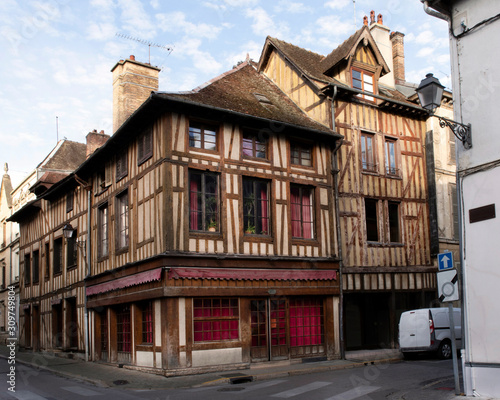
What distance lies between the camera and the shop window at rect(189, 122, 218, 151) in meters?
13.2

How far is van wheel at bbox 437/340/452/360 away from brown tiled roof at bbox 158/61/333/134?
252 inches

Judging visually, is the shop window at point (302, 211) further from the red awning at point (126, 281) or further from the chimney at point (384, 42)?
the chimney at point (384, 42)

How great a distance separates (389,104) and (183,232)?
8.38m

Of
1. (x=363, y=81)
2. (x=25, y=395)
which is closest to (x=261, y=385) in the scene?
(x=25, y=395)

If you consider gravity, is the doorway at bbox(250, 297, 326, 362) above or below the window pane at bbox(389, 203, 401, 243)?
below

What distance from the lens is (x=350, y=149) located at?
16.1 meters

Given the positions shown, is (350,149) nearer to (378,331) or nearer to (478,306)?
(378,331)

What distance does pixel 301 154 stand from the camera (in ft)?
49.8

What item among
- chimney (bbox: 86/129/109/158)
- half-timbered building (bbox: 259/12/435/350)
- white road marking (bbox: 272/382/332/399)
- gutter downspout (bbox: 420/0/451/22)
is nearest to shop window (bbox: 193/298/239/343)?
white road marking (bbox: 272/382/332/399)

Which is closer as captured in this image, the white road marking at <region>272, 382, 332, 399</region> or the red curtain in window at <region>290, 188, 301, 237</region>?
the white road marking at <region>272, 382, 332, 399</region>

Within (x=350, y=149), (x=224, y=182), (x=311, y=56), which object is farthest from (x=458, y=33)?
(x=311, y=56)

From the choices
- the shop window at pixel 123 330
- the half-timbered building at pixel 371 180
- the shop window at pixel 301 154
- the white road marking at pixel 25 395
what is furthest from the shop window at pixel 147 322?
the shop window at pixel 301 154

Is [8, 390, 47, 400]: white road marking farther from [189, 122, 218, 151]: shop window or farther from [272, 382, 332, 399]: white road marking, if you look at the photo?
[189, 122, 218, 151]: shop window

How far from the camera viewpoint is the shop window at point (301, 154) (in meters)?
15.0
